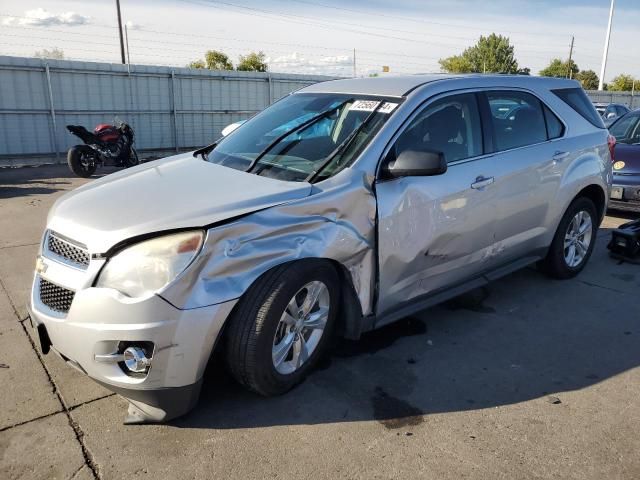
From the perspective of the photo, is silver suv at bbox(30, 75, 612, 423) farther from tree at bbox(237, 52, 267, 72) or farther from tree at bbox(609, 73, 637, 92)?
tree at bbox(609, 73, 637, 92)

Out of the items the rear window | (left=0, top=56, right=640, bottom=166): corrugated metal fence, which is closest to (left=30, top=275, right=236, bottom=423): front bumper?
the rear window

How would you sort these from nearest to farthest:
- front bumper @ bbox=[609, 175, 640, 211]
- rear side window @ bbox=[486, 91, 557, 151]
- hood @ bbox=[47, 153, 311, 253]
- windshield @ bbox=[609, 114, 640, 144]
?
1. hood @ bbox=[47, 153, 311, 253]
2. rear side window @ bbox=[486, 91, 557, 151]
3. front bumper @ bbox=[609, 175, 640, 211]
4. windshield @ bbox=[609, 114, 640, 144]

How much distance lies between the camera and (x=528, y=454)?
106 inches

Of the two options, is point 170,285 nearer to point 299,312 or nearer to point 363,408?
point 299,312

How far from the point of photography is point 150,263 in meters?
2.59

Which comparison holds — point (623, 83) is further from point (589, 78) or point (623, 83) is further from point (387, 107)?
point (387, 107)

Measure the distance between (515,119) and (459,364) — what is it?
203 centimetres

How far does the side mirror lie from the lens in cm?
322

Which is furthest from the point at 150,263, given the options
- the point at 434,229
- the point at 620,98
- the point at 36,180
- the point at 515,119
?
the point at 620,98

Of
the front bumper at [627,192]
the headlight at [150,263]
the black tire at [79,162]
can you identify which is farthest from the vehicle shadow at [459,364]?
the black tire at [79,162]

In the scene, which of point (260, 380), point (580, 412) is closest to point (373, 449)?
point (260, 380)

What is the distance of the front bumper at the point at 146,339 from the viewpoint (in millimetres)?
2521

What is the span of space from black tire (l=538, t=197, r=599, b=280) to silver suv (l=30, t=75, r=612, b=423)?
0.17m

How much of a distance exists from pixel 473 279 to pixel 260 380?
1.94m
